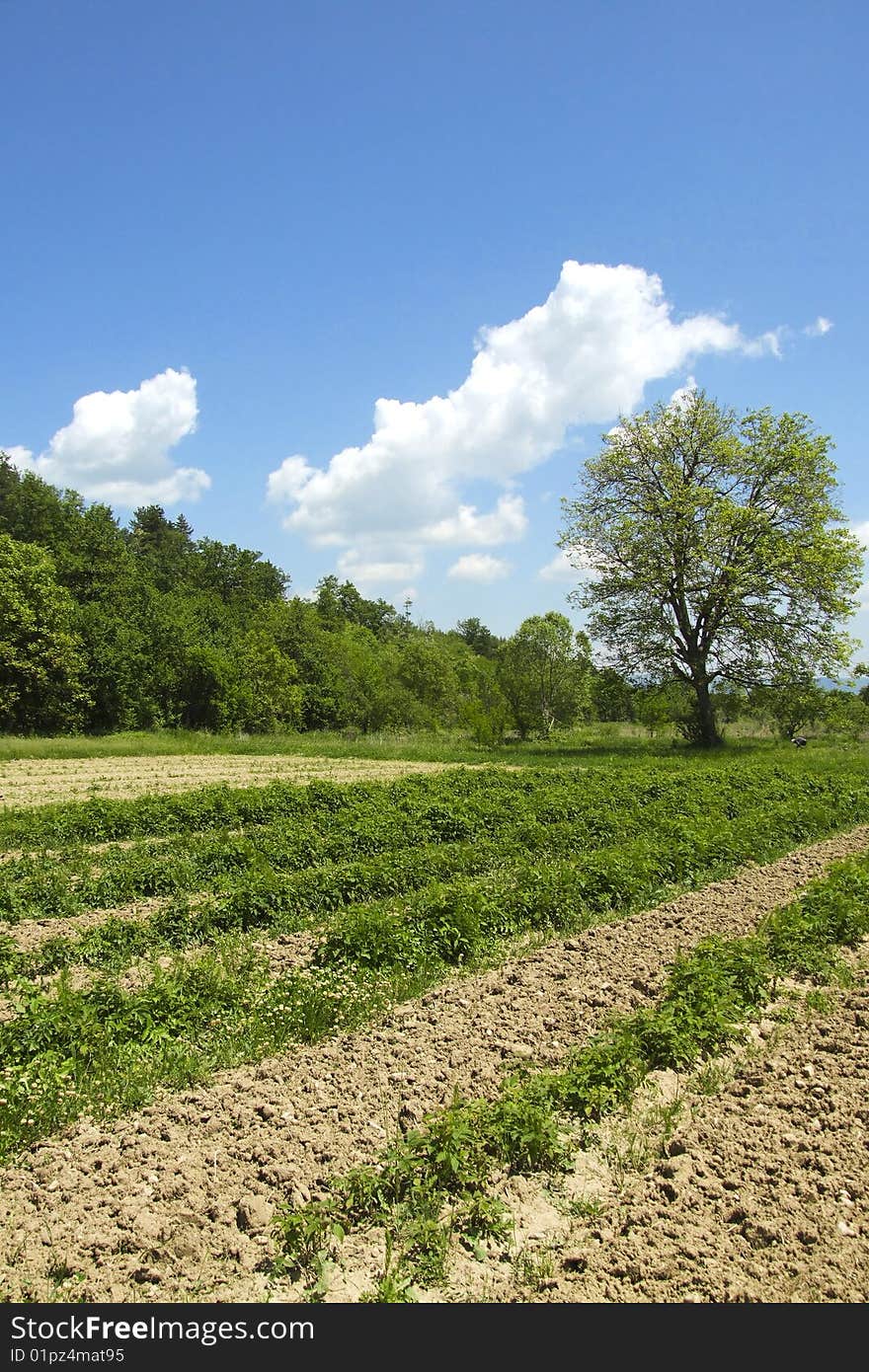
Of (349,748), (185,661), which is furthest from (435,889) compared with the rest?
(185,661)

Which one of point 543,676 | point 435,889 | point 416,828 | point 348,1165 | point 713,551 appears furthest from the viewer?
point 543,676

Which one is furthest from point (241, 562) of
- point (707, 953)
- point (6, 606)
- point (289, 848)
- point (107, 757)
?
point (707, 953)

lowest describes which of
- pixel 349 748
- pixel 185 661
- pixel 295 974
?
pixel 295 974

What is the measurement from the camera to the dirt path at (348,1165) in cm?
401

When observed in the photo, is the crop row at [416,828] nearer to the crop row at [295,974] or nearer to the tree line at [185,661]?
the crop row at [295,974]

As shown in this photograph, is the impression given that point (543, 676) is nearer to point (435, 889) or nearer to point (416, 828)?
point (416, 828)

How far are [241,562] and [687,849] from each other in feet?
255

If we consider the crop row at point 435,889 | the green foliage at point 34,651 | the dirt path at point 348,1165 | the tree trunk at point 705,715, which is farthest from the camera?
the green foliage at point 34,651

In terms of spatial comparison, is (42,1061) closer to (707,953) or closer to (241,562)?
(707,953)

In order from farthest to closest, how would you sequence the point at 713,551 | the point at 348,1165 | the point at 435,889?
the point at 713,551, the point at 435,889, the point at 348,1165

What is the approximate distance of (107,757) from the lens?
3228 cm

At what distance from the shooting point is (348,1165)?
4.95 metres

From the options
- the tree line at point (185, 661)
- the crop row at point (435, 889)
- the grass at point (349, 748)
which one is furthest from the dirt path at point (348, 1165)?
the tree line at point (185, 661)
